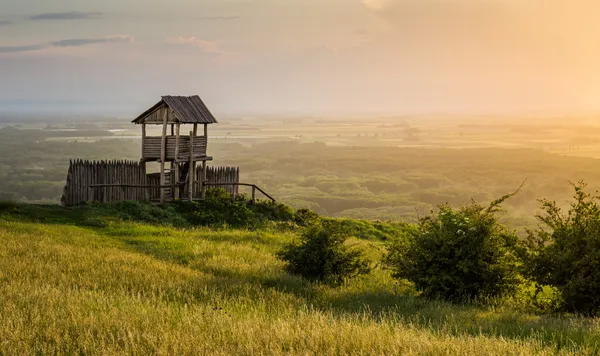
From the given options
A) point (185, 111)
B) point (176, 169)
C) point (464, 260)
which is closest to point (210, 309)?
point (464, 260)

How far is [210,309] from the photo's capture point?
1078 centimetres

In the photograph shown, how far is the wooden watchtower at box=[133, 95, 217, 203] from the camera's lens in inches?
1481

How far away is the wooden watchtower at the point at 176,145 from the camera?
37625mm

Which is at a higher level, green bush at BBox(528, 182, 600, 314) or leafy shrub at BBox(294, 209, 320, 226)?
green bush at BBox(528, 182, 600, 314)

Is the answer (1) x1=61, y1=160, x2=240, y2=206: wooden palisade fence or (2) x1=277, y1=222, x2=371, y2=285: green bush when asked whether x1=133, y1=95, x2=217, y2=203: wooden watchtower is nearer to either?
(1) x1=61, y1=160, x2=240, y2=206: wooden palisade fence

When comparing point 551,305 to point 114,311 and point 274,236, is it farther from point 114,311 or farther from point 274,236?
point 274,236

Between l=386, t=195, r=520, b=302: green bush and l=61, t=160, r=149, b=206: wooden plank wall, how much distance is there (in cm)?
2418

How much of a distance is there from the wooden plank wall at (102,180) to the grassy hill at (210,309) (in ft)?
28.4

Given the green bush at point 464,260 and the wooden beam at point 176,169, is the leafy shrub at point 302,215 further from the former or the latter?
the green bush at point 464,260

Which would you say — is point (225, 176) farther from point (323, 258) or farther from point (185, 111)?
point (323, 258)

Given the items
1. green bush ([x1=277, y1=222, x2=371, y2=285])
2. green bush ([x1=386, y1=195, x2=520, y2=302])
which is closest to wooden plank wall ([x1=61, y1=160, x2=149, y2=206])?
green bush ([x1=277, y1=222, x2=371, y2=285])

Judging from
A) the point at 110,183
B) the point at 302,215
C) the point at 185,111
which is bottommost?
the point at 302,215

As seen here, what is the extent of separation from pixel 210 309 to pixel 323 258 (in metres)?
7.69

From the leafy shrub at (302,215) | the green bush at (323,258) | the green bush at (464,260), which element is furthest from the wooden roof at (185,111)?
the green bush at (464,260)
